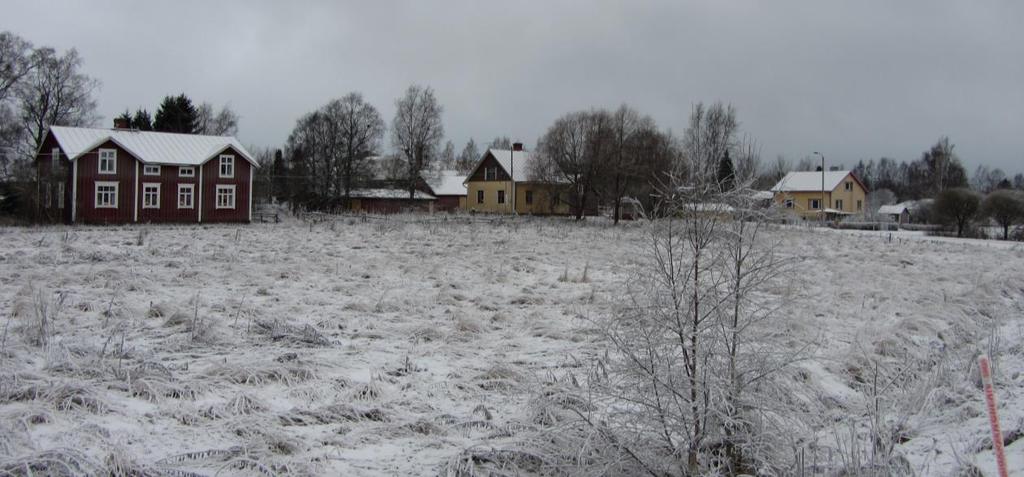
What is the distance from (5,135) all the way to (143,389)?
54545mm

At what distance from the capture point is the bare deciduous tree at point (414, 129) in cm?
6412

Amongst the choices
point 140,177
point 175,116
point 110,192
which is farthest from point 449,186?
point 110,192

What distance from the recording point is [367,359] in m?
7.91

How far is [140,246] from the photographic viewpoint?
20828 mm

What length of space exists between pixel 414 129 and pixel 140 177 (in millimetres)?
27056

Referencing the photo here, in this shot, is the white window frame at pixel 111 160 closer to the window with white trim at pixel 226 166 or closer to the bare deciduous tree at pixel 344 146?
the window with white trim at pixel 226 166

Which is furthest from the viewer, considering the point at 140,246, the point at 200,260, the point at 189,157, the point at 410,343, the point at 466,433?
the point at 189,157

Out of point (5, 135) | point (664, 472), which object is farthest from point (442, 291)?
point (5, 135)

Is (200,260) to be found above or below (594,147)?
below

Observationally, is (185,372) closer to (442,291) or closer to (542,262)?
(442,291)

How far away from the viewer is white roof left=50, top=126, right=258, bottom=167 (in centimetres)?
3988

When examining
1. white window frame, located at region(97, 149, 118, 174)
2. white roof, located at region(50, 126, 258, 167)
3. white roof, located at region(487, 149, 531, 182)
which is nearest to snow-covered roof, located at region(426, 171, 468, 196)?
white roof, located at region(487, 149, 531, 182)

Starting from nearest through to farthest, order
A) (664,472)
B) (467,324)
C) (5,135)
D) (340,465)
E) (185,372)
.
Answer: (664,472), (340,465), (185,372), (467,324), (5,135)

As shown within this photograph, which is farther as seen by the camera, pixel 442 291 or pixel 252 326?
pixel 442 291
